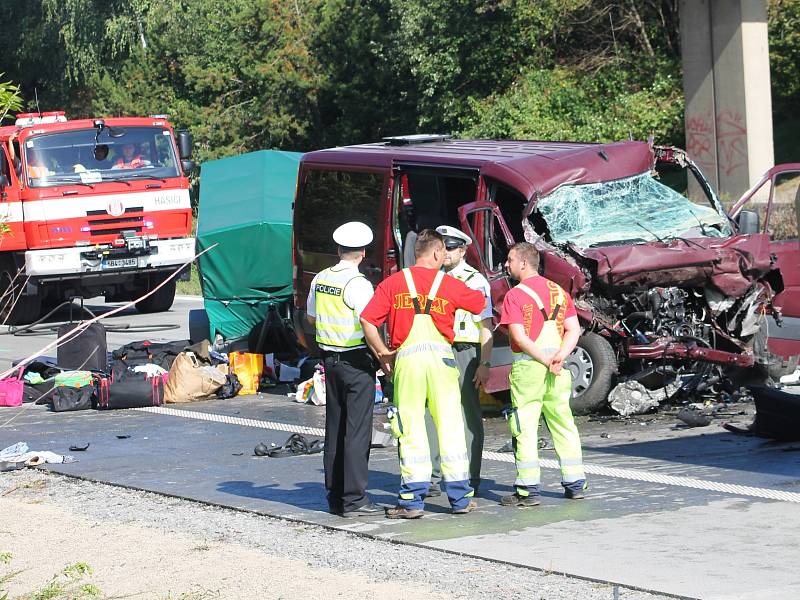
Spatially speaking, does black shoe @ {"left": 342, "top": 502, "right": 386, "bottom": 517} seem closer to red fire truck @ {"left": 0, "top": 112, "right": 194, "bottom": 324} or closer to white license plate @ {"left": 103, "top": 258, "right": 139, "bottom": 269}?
red fire truck @ {"left": 0, "top": 112, "right": 194, "bottom": 324}

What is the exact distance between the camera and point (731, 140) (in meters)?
25.0

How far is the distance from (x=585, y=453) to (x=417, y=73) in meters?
25.5

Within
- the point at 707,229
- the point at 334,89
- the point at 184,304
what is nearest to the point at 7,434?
the point at 707,229

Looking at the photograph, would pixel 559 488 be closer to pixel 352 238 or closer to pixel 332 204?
pixel 352 238

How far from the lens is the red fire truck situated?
19641mm

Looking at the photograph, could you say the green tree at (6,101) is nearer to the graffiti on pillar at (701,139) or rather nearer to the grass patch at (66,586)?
the grass patch at (66,586)

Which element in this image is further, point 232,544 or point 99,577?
point 232,544

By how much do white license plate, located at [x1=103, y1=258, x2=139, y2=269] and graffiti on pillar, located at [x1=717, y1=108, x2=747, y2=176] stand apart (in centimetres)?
1105

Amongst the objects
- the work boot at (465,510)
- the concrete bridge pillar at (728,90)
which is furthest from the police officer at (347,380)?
the concrete bridge pillar at (728,90)

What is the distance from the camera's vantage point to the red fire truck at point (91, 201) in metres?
19.6

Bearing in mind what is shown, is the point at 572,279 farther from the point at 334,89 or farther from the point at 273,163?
the point at 334,89

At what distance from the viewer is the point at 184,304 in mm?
22797

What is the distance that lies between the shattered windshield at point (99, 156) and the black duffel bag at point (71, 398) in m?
7.42

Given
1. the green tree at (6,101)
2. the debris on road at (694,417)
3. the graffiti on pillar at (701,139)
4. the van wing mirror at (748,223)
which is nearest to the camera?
the green tree at (6,101)
